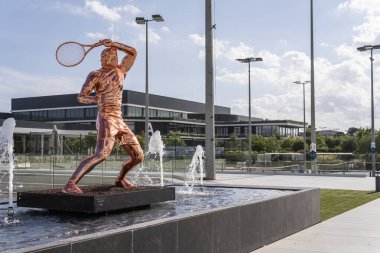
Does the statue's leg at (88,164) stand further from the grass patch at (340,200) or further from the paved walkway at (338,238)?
the grass patch at (340,200)

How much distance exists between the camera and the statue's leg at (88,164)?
891 centimetres

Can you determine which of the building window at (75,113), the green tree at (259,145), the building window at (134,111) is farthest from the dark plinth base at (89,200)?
the building window at (75,113)

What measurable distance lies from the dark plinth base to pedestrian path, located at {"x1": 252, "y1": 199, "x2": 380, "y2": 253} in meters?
2.26

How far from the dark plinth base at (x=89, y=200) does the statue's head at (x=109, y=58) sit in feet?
7.50

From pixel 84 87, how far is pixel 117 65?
791 millimetres

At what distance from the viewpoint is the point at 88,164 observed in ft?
29.8

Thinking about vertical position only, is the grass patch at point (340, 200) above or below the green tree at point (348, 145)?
below

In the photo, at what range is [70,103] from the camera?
89.2 m

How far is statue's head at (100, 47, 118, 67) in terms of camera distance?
975 centimetres

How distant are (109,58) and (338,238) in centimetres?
559

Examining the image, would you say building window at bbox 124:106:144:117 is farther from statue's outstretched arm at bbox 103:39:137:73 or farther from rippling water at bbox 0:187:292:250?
statue's outstretched arm at bbox 103:39:137:73

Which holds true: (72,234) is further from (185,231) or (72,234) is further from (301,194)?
(301,194)

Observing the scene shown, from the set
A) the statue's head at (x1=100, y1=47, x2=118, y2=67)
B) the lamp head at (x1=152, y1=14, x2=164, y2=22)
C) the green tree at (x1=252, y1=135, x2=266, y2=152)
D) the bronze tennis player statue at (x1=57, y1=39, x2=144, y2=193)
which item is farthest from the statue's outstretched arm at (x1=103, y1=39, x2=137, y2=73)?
the green tree at (x1=252, y1=135, x2=266, y2=152)

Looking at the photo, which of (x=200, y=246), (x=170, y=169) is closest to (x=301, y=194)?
(x=200, y=246)
